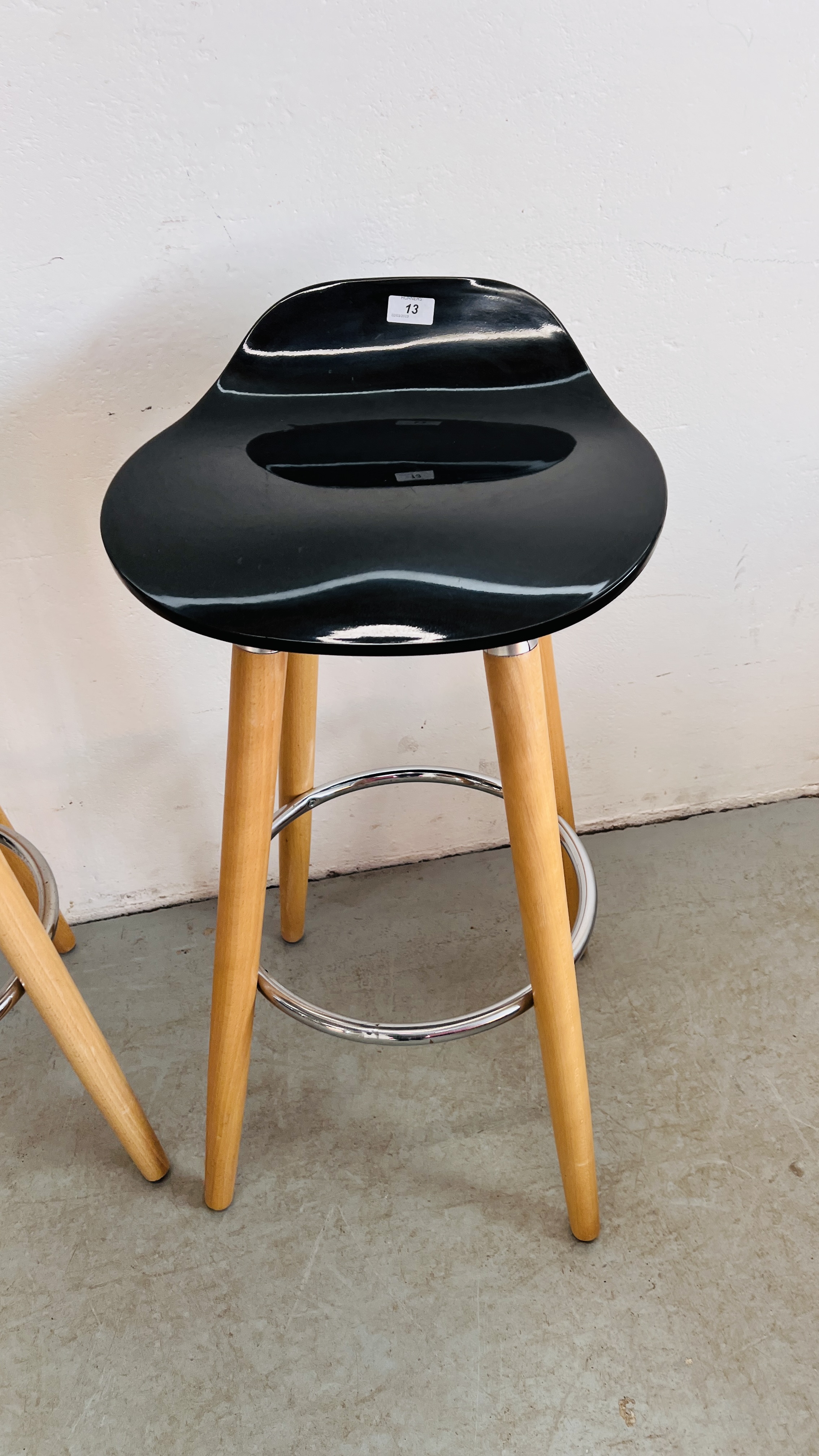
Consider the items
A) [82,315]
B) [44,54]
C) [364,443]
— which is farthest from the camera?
[82,315]

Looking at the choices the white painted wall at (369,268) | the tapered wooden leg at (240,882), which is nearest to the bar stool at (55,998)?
the tapered wooden leg at (240,882)

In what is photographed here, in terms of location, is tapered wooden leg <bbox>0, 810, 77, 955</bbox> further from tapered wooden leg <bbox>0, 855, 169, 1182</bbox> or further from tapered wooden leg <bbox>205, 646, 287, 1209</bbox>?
tapered wooden leg <bbox>205, 646, 287, 1209</bbox>

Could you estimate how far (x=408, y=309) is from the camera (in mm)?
1029

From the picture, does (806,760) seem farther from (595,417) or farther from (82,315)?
(82,315)

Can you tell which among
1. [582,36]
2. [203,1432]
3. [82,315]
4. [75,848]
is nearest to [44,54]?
[82,315]

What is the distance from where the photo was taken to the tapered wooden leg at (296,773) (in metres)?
1.27

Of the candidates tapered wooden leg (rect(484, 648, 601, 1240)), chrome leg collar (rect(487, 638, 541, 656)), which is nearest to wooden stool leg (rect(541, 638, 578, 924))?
tapered wooden leg (rect(484, 648, 601, 1240))

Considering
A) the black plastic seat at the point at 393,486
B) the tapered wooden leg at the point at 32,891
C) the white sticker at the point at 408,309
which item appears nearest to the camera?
the black plastic seat at the point at 393,486

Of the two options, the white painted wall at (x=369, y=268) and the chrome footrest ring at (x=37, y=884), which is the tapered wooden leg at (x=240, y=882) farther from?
the white painted wall at (x=369, y=268)

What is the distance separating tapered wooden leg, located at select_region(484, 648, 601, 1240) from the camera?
0.86 meters

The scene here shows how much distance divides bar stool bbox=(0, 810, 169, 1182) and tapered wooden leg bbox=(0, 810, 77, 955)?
4.7 inches

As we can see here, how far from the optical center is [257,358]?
1022 millimetres

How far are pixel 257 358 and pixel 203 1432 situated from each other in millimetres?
1196

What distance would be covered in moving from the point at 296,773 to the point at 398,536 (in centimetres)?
63
